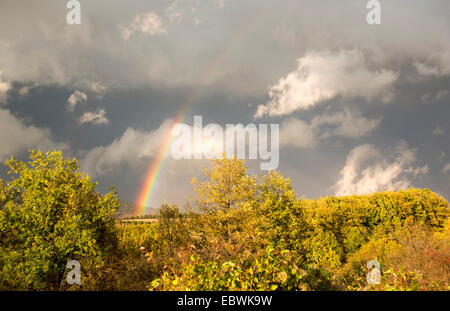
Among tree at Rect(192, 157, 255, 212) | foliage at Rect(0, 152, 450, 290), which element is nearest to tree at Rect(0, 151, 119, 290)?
foliage at Rect(0, 152, 450, 290)

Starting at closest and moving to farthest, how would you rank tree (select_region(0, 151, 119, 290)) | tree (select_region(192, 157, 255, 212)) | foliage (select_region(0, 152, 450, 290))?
foliage (select_region(0, 152, 450, 290)) < tree (select_region(0, 151, 119, 290)) < tree (select_region(192, 157, 255, 212))

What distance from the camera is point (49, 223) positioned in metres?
18.7

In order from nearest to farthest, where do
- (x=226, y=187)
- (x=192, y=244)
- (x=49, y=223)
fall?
(x=192, y=244) < (x=49, y=223) < (x=226, y=187)

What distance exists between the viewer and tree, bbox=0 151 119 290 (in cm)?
1677

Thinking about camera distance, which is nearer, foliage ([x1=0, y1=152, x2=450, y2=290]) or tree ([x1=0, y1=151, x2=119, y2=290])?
foliage ([x1=0, y1=152, x2=450, y2=290])

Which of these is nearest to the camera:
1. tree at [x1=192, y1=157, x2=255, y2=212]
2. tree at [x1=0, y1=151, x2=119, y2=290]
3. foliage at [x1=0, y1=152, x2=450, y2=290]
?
foliage at [x1=0, y1=152, x2=450, y2=290]

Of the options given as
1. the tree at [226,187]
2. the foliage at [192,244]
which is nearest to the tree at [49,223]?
the foliage at [192,244]

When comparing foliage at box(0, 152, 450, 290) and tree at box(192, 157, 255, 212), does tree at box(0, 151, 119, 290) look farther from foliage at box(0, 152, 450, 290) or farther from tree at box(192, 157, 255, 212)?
tree at box(192, 157, 255, 212)

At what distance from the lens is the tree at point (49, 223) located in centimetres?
1677

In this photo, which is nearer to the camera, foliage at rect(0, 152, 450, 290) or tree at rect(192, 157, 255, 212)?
foliage at rect(0, 152, 450, 290)

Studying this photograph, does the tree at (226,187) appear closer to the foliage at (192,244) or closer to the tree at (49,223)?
the foliage at (192,244)
